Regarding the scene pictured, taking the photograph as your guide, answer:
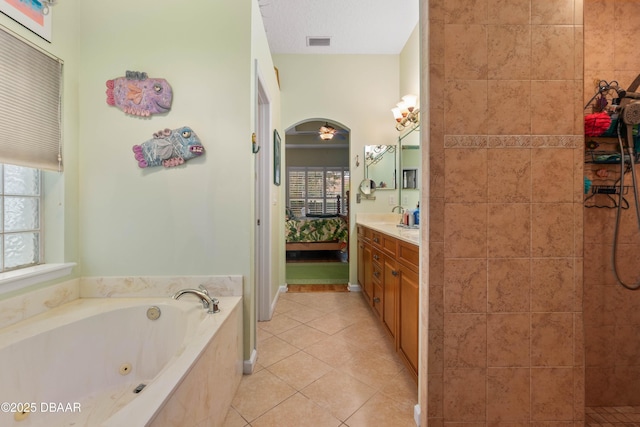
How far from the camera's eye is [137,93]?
160cm

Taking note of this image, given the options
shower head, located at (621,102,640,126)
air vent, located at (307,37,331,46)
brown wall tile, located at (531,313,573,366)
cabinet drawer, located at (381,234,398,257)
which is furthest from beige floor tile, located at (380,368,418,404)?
air vent, located at (307,37,331,46)

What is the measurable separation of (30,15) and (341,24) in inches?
96.6

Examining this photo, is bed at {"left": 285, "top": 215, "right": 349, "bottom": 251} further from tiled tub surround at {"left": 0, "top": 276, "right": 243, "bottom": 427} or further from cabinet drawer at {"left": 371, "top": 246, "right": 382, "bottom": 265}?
tiled tub surround at {"left": 0, "top": 276, "right": 243, "bottom": 427}

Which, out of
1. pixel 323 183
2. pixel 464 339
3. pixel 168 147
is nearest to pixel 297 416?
pixel 464 339

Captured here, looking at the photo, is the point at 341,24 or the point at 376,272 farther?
the point at 341,24

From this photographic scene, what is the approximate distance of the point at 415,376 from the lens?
57.7 inches

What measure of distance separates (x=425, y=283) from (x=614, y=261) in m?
1.02

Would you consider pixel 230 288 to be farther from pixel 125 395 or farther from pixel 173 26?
pixel 173 26

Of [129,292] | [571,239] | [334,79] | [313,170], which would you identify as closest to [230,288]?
[129,292]

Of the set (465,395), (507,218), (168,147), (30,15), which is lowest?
(465,395)

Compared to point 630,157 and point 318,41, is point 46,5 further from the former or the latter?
point 630,157

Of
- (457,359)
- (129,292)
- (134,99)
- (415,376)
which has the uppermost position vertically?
(134,99)

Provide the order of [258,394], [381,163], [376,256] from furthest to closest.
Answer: [381,163]
[376,256]
[258,394]

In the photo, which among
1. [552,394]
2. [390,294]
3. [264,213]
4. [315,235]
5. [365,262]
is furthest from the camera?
[315,235]
